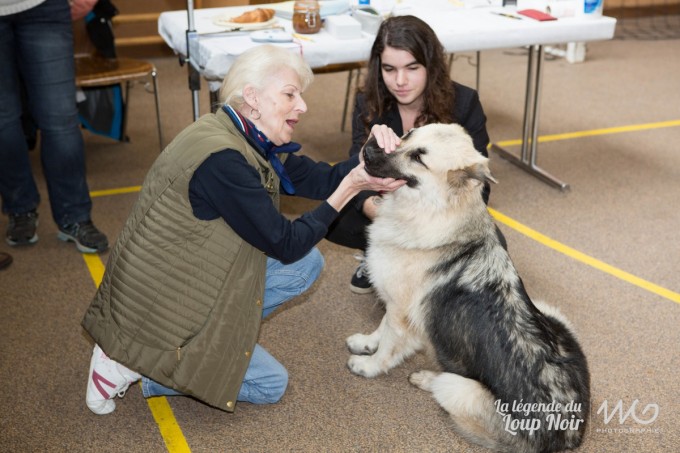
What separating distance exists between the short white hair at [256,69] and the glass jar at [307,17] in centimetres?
155

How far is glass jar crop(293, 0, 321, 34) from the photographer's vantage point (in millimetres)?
3990

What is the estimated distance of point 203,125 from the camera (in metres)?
2.44

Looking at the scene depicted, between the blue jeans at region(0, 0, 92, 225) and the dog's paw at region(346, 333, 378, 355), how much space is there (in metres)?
1.71

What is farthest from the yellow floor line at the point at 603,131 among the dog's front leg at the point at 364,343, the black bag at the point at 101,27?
the black bag at the point at 101,27

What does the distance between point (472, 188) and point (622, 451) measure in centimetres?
107

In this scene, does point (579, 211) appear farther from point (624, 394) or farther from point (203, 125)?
point (203, 125)

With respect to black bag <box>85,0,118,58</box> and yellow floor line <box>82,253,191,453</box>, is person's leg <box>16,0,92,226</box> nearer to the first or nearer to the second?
black bag <box>85,0,118,58</box>

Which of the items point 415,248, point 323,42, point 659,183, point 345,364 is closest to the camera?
point 415,248

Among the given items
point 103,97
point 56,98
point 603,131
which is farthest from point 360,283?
point 603,131

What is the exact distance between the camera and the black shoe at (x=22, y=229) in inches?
154

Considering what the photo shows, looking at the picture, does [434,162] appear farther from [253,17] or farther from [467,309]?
[253,17]

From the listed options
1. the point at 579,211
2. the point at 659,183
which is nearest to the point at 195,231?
the point at 579,211

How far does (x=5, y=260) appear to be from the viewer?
12.2 ft

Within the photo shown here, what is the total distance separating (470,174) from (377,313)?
3.82ft
